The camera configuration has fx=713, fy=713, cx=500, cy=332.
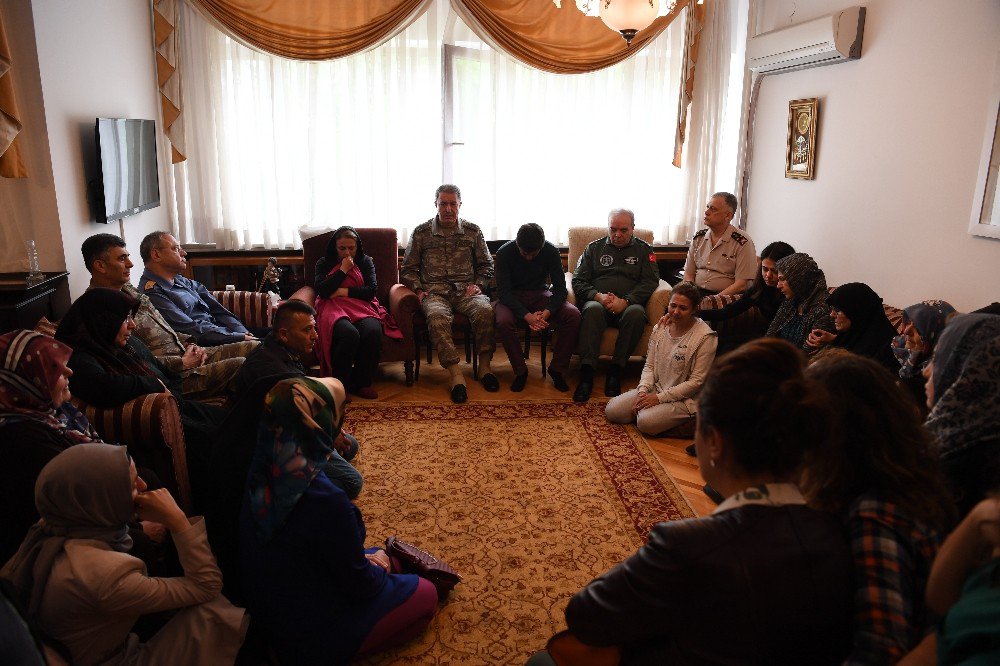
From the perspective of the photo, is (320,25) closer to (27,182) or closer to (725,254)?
(27,182)

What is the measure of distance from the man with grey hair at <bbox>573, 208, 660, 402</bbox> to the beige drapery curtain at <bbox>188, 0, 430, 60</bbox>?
2.15 metres

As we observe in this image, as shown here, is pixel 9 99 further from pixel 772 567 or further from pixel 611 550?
pixel 772 567

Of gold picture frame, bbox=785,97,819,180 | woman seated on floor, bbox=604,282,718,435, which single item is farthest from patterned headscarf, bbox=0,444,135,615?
gold picture frame, bbox=785,97,819,180

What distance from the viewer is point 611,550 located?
288 centimetres

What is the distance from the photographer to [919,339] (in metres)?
3.10

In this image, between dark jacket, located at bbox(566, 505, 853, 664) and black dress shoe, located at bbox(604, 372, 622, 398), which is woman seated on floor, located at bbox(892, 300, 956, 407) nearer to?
black dress shoe, located at bbox(604, 372, 622, 398)

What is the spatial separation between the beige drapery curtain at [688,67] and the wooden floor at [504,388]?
1846 millimetres

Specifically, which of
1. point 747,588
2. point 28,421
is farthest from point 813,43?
point 28,421

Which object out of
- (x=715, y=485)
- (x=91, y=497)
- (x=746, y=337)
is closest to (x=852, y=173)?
(x=746, y=337)

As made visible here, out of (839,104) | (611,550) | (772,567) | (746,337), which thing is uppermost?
(839,104)

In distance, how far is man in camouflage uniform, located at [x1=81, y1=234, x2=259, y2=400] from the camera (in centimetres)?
337

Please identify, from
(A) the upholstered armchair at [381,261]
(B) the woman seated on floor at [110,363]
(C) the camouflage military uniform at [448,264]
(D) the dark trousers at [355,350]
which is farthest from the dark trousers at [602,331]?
(B) the woman seated on floor at [110,363]

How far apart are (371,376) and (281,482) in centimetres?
291

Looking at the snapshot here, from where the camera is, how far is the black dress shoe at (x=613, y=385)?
4598 mm
